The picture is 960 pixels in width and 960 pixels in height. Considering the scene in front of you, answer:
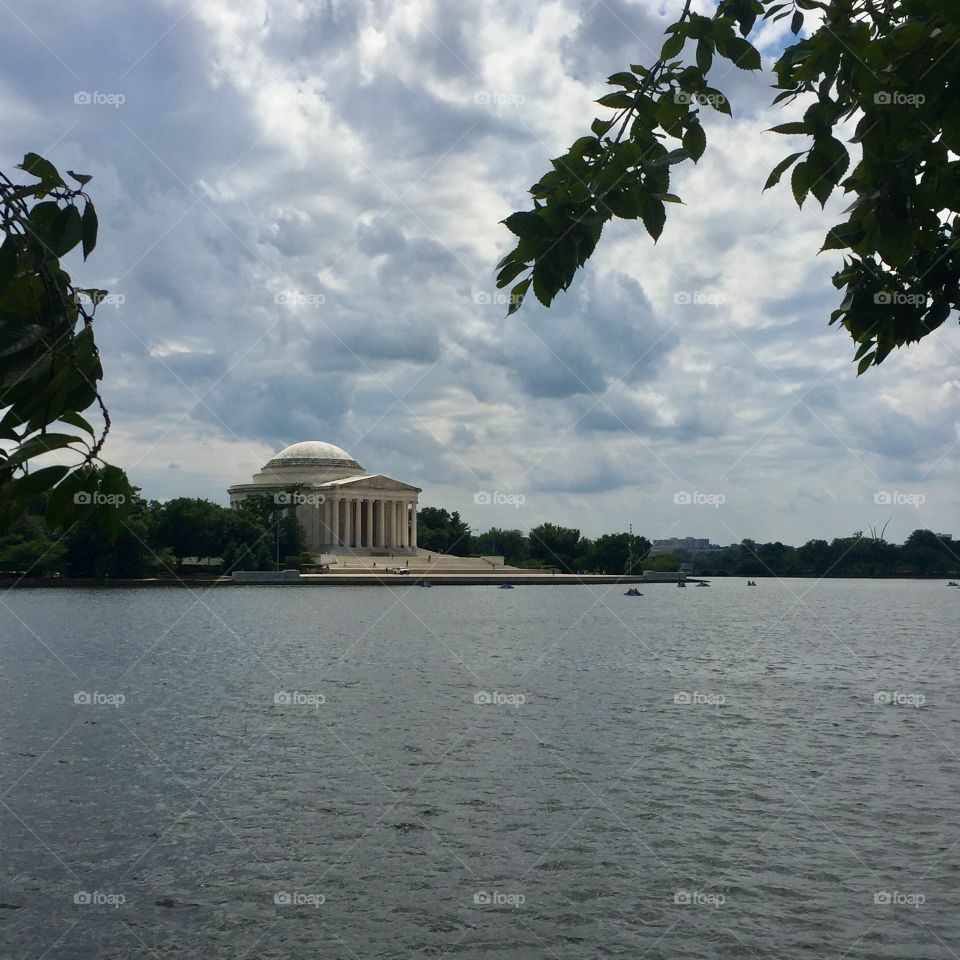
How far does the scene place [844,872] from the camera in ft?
54.1

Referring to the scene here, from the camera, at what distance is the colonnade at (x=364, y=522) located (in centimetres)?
17438

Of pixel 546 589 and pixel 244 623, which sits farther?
pixel 546 589

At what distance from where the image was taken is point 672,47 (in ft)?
16.9

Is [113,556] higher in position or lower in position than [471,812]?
higher

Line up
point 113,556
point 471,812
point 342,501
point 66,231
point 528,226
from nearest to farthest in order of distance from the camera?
point 66,231 < point 528,226 < point 471,812 < point 113,556 < point 342,501

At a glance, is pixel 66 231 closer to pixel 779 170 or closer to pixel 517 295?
pixel 517 295

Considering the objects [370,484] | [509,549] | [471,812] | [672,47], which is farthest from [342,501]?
[672,47]

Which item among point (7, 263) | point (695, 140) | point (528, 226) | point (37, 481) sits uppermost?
point (695, 140)

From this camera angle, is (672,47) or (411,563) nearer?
(672,47)

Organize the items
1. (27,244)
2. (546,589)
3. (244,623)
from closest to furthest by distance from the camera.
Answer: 1. (27,244)
2. (244,623)
3. (546,589)

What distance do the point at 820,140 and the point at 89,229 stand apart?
3.08 metres

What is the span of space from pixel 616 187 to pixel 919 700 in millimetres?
36386

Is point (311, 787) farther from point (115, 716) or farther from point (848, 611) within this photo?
point (848, 611)

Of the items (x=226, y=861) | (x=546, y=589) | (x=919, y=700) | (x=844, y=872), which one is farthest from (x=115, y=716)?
(x=546, y=589)
